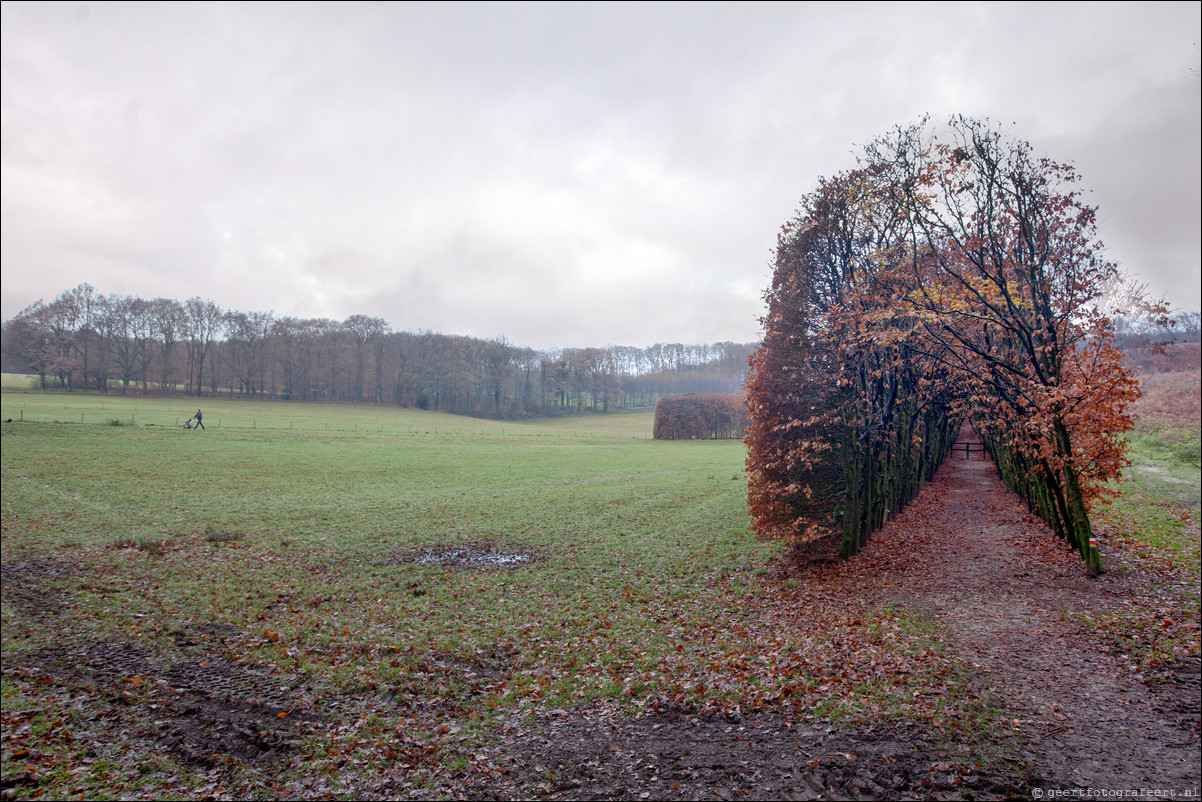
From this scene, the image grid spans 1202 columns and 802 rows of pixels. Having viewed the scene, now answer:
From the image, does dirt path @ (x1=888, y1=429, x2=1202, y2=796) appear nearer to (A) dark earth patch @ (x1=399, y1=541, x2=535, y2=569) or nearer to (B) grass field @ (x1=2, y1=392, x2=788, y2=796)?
(B) grass field @ (x1=2, y1=392, x2=788, y2=796)

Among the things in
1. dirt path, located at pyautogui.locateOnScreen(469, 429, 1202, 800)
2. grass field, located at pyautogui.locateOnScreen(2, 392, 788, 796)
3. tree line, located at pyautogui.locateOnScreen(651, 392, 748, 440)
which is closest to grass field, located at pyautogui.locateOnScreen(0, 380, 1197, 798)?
grass field, located at pyautogui.locateOnScreen(2, 392, 788, 796)

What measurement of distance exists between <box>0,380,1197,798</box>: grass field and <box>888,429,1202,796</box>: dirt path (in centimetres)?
77

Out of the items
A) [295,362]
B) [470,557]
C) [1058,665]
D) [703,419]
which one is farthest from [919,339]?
[295,362]

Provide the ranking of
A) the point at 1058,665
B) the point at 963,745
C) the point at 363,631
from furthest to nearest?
the point at 363,631 < the point at 1058,665 < the point at 963,745

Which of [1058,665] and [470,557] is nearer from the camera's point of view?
[1058,665]

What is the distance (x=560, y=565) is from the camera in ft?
48.5

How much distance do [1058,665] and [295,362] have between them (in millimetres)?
95461

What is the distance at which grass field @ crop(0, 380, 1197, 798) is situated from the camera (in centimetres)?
699

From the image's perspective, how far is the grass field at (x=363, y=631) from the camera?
6.99 meters

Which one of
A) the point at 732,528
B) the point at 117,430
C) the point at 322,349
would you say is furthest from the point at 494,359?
the point at 732,528

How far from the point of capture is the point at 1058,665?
7867mm

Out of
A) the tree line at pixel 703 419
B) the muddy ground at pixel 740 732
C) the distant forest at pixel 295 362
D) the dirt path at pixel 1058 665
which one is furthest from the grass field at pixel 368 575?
the distant forest at pixel 295 362

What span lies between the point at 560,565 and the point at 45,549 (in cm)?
1298

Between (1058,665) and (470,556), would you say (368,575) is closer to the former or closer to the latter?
(470,556)
